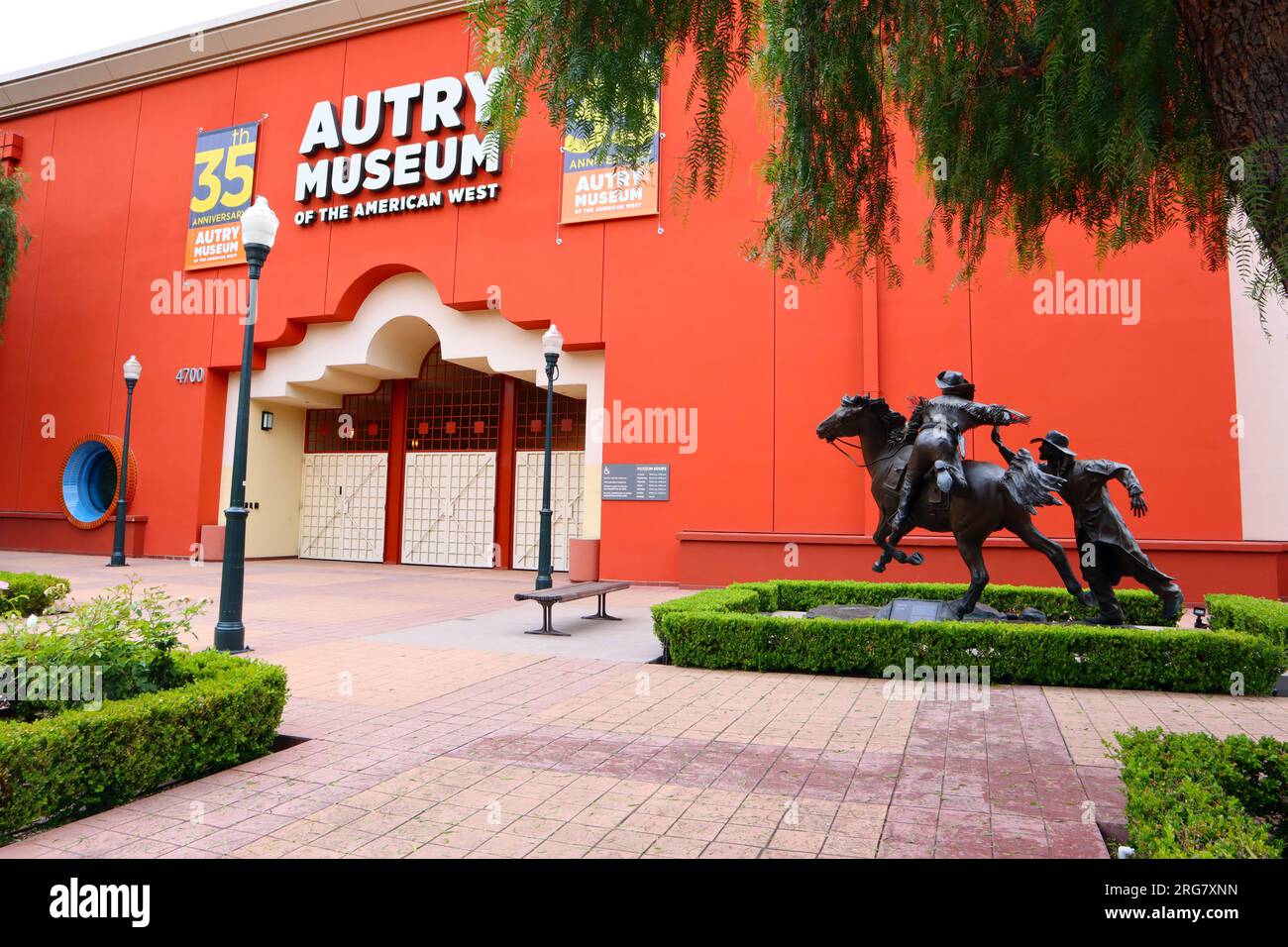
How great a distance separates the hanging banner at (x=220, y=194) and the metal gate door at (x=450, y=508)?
298 inches

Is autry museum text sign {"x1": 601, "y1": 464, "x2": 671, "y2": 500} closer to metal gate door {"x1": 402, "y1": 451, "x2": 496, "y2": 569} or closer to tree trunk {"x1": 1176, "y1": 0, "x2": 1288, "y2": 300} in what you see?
metal gate door {"x1": 402, "y1": 451, "x2": 496, "y2": 569}

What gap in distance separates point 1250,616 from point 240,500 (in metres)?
10.9

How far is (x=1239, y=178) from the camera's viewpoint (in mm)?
Answer: 2979

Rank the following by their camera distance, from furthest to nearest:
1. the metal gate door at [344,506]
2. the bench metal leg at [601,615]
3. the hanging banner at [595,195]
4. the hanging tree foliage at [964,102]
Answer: the metal gate door at [344,506], the hanging banner at [595,195], the bench metal leg at [601,615], the hanging tree foliage at [964,102]

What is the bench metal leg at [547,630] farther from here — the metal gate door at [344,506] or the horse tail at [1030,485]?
the metal gate door at [344,506]

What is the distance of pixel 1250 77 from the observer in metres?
2.95

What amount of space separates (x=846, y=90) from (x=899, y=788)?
412 centimetres

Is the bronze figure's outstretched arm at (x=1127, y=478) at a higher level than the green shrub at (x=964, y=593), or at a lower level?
higher

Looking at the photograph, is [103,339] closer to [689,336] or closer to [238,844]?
[689,336]

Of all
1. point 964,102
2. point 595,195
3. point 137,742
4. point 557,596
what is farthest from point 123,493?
point 964,102

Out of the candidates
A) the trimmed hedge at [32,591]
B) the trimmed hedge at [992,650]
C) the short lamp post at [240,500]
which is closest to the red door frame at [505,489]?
the trimmed hedge at [32,591]

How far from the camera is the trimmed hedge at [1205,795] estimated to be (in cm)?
277

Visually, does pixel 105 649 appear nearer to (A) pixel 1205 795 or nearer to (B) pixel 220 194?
(A) pixel 1205 795

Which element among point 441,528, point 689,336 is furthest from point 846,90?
point 441,528
